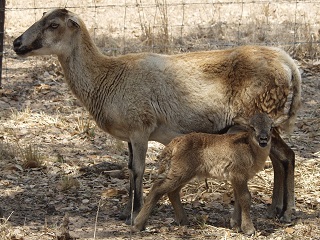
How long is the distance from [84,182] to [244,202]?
Result: 2318 millimetres

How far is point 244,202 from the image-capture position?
7066mm

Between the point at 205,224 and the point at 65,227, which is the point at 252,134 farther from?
the point at 65,227

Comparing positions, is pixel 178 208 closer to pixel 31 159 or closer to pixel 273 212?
pixel 273 212

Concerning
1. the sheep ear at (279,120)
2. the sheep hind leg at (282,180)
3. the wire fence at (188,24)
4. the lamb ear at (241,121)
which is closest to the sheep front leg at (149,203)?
the lamb ear at (241,121)

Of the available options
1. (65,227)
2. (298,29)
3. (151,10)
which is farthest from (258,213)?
(151,10)

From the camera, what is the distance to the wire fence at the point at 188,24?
13109 mm

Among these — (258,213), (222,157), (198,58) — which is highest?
(198,58)

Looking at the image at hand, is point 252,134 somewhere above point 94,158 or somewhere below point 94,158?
above

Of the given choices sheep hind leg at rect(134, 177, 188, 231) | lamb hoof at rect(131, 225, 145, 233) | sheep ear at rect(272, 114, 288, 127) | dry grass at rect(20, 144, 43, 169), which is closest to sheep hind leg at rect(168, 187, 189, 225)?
sheep hind leg at rect(134, 177, 188, 231)

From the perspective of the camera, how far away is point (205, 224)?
733 cm

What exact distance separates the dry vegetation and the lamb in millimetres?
548

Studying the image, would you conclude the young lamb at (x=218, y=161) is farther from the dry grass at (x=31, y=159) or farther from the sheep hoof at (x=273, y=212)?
the dry grass at (x=31, y=159)

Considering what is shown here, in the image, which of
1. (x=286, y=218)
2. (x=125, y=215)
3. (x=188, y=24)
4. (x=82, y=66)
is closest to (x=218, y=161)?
(x=286, y=218)

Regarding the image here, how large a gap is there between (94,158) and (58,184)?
1.15 metres
